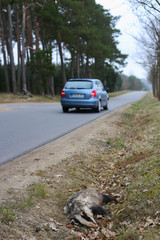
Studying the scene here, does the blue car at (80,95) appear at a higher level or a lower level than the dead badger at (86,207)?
higher

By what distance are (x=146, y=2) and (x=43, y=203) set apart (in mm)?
12974

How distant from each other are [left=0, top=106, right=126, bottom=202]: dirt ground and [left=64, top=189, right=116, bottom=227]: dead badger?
0.85 metres

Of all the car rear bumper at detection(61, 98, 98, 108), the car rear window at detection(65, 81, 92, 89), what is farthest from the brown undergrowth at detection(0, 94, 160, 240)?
the car rear window at detection(65, 81, 92, 89)

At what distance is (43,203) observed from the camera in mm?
3711

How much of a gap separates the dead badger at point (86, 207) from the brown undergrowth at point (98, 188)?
0.32 feet

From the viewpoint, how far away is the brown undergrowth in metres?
3.06

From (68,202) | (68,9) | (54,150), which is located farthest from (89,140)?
(68,9)

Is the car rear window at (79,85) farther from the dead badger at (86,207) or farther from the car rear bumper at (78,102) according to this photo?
the dead badger at (86,207)

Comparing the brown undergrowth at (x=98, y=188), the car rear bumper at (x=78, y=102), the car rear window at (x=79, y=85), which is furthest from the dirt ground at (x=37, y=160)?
the car rear window at (x=79, y=85)

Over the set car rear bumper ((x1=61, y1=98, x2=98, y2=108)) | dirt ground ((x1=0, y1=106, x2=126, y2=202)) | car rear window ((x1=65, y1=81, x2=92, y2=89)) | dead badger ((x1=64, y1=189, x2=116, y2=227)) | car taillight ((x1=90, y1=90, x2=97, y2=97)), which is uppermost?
car rear window ((x1=65, y1=81, x2=92, y2=89))

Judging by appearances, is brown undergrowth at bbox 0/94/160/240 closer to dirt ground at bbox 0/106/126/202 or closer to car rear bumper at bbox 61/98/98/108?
dirt ground at bbox 0/106/126/202

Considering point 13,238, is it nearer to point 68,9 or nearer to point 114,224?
point 114,224

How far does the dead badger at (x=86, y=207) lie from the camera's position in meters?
3.45

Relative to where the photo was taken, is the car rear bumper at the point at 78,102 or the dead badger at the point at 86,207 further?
the car rear bumper at the point at 78,102
